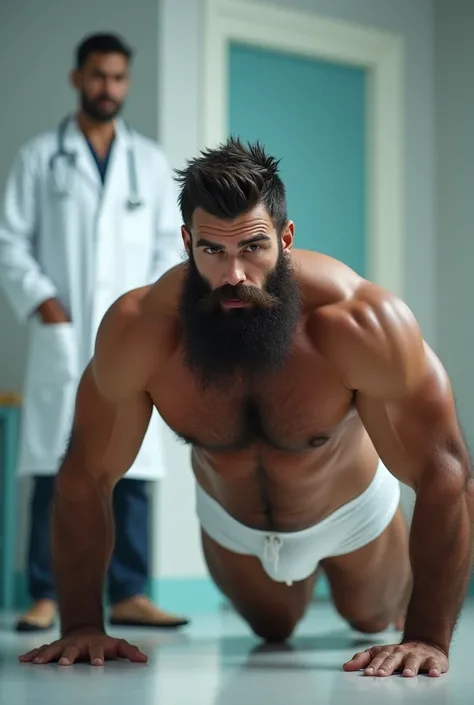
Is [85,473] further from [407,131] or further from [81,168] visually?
[407,131]

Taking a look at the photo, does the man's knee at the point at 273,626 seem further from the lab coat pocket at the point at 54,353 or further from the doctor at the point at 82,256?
the lab coat pocket at the point at 54,353

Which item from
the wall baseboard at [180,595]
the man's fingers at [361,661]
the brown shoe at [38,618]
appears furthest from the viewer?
the wall baseboard at [180,595]

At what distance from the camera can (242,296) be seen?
2045 mm

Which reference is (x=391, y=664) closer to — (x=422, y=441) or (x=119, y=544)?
(x=422, y=441)

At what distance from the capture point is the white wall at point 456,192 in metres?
4.81

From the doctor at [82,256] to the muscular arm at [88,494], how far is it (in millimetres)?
1144

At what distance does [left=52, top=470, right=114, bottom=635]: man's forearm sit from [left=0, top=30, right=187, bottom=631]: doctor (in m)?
1.14

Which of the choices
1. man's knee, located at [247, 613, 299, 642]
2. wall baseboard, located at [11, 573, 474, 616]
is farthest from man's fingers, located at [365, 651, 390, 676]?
wall baseboard, located at [11, 573, 474, 616]

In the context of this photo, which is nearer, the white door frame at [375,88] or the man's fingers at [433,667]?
the man's fingers at [433,667]

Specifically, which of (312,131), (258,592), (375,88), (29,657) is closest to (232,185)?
(29,657)

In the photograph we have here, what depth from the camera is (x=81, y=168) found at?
367 cm

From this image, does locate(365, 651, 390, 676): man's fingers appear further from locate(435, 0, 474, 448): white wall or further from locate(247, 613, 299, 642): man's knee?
locate(435, 0, 474, 448): white wall

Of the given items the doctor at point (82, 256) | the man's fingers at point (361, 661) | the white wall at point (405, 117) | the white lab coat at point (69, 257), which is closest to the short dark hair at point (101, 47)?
the doctor at point (82, 256)

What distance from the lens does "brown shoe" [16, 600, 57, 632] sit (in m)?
3.25
